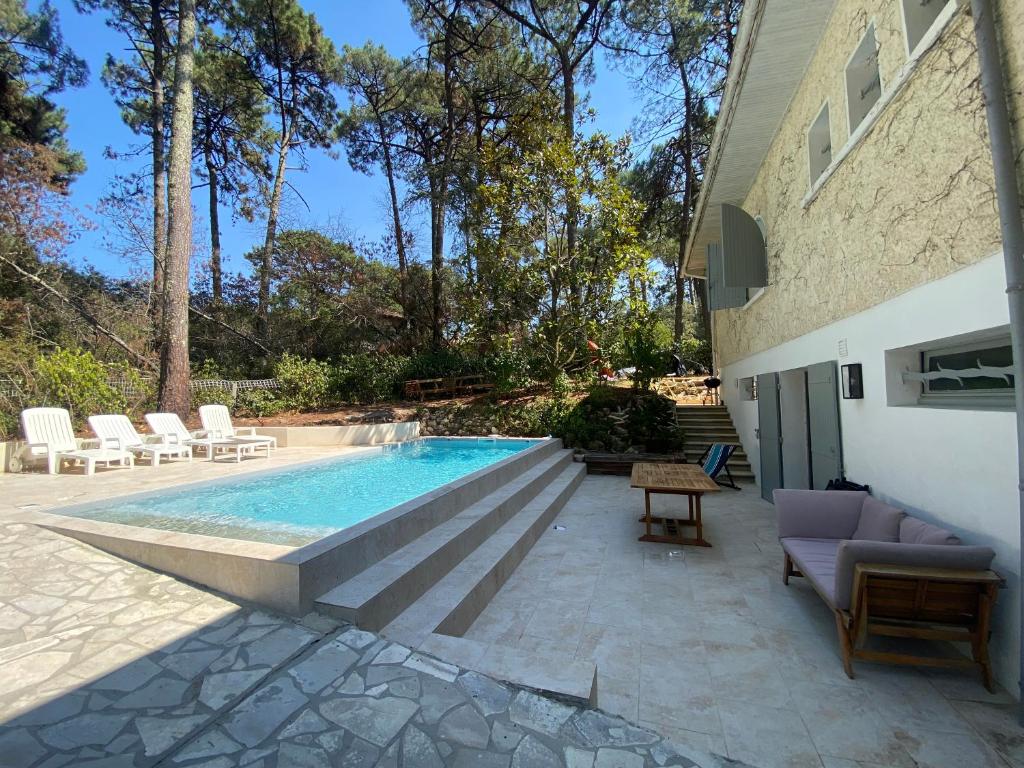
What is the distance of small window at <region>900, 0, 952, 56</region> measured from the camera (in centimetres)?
345

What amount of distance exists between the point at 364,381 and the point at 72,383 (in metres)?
7.36

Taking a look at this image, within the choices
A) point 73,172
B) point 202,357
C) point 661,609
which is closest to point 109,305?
point 202,357

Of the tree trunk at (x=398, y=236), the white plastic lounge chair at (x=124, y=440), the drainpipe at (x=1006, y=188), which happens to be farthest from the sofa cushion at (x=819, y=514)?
the tree trunk at (x=398, y=236)

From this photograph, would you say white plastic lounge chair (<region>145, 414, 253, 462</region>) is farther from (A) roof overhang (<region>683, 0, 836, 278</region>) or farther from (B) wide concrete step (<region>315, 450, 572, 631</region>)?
(A) roof overhang (<region>683, 0, 836, 278</region>)

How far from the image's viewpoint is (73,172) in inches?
625

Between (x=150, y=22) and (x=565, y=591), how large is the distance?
20041 mm

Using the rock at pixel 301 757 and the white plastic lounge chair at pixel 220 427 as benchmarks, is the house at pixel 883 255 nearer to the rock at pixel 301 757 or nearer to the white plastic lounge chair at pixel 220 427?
the rock at pixel 301 757

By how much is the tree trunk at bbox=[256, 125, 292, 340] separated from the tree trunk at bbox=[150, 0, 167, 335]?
3.60m

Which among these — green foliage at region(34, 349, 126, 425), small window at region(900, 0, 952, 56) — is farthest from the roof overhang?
green foliage at region(34, 349, 126, 425)

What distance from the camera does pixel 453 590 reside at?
342 centimetres

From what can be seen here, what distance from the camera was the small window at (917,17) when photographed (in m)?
3.45

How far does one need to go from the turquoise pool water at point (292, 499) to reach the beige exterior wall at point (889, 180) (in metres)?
4.87

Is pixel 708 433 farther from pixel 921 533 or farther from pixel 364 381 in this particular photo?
pixel 364 381

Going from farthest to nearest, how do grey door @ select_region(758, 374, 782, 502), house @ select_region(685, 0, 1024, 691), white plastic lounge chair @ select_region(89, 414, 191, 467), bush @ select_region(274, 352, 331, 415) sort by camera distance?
1. bush @ select_region(274, 352, 331, 415)
2. white plastic lounge chair @ select_region(89, 414, 191, 467)
3. grey door @ select_region(758, 374, 782, 502)
4. house @ select_region(685, 0, 1024, 691)
